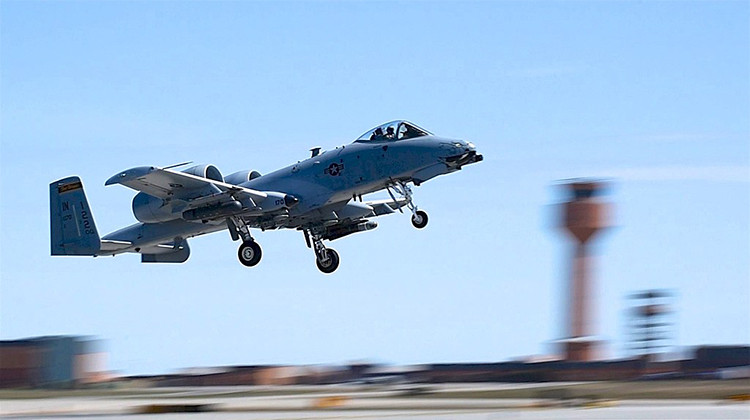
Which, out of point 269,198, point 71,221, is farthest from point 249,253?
point 71,221

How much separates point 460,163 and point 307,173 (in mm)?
5134

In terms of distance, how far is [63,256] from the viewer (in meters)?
40.6

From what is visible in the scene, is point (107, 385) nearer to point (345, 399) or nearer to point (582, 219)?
point (345, 399)

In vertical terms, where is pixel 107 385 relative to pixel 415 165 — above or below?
below

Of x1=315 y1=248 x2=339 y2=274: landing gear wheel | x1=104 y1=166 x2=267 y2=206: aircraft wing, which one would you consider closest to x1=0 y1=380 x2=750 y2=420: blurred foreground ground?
x1=315 y1=248 x2=339 y2=274: landing gear wheel

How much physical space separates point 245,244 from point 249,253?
330mm

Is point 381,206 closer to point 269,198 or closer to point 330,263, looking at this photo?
point 330,263

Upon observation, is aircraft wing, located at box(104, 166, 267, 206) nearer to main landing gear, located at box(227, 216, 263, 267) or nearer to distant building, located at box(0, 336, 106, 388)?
main landing gear, located at box(227, 216, 263, 267)

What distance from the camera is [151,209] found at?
38.3 metres

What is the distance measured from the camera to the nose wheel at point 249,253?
37.8 meters

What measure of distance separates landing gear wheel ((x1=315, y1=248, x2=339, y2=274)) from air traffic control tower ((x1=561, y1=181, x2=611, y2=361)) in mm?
32580

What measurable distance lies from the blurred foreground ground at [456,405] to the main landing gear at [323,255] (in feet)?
13.7

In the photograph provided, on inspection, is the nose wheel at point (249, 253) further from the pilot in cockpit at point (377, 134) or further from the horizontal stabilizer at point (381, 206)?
the pilot in cockpit at point (377, 134)

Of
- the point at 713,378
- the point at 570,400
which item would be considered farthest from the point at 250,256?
the point at 713,378
